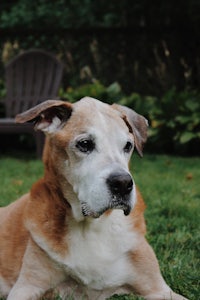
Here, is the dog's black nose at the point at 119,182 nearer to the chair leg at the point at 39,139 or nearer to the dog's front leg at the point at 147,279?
the dog's front leg at the point at 147,279

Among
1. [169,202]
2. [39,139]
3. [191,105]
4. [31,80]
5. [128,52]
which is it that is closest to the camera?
[169,202]

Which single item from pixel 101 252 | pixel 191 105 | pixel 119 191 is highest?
pixel 119 191

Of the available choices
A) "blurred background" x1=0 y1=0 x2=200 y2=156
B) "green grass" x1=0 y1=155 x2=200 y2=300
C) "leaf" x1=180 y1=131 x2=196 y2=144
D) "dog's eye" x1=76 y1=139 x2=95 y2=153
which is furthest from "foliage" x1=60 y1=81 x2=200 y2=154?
"dog's eye" x1=76 y1=139 x2=95 y2=153

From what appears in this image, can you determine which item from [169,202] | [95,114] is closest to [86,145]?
[95,114]

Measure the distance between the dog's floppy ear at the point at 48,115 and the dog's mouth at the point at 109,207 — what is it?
0.45m

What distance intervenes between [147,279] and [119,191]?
2.13 feet

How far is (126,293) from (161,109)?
7719 mm

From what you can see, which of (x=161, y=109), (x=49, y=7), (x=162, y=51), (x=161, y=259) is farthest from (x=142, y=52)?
(x=161, y=259)

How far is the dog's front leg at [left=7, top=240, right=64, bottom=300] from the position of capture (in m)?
3.20

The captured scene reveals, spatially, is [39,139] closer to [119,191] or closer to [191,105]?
[191,105]

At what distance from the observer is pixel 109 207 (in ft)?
9.61

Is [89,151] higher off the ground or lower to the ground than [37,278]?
higher

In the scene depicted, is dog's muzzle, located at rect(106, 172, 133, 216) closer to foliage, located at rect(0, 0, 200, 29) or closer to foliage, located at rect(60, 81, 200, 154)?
foliage, located at rect(60, 81, 200, 154)

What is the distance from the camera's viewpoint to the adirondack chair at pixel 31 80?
446 inches
